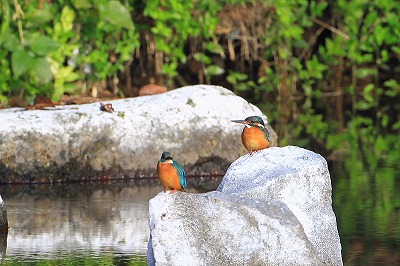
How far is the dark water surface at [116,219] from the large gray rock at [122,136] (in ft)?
0.77

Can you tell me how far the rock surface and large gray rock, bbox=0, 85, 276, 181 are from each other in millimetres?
3682

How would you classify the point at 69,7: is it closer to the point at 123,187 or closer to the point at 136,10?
the point at 136,10

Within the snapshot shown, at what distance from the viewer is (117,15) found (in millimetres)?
14000

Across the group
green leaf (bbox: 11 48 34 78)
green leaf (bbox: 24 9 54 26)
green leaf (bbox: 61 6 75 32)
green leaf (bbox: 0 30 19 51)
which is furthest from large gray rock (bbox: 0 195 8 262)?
green leaf (bbox: 61 6 75 32)

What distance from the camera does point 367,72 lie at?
19.2m

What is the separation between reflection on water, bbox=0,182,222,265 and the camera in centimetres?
809

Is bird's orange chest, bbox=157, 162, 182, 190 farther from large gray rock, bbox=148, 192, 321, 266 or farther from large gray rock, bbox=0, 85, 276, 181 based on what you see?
large gray rock, bbox=0, 85, 276, 181

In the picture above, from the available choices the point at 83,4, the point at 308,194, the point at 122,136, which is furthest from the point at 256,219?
the point at 83,4

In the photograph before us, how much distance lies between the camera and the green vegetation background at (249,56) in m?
13.9

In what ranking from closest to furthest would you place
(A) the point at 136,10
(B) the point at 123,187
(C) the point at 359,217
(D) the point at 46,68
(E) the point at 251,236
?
(E) the point at 251,236 < (C) the point at 359,217 < (B) the point at 123,187 < (D) the point at 46,68 < (A) the point at 136,10

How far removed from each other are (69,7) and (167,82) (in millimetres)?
3517

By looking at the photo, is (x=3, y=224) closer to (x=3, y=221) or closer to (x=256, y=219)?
(x=3, y=221)

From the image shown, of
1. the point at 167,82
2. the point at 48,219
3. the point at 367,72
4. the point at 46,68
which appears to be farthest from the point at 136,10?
the point at 48,219

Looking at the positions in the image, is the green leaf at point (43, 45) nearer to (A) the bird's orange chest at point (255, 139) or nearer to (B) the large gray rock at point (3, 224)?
(B) the large gray rock at point (3, 224)
